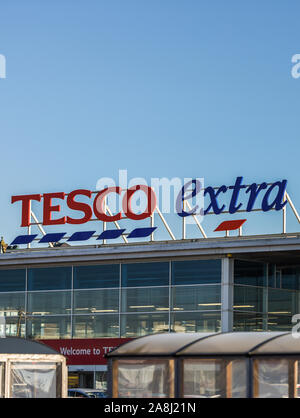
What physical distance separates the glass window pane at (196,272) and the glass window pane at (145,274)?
0.61 m

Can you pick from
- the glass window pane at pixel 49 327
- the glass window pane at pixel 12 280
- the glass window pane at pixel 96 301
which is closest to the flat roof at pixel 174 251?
the glass window pane at pixel 12 280

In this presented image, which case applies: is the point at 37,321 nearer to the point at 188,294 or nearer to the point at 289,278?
the point at 188,294

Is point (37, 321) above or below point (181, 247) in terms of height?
below

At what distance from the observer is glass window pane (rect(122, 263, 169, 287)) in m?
48.2

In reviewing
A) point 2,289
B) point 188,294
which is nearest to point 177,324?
point 188,294

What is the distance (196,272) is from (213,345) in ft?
86.8

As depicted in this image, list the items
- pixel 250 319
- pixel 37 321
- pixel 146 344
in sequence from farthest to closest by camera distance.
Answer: pixel 37 321
pixel 250 319
pixel 146 344

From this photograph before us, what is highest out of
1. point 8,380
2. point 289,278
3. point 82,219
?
point 82,219

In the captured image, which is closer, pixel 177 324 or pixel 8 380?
pixel 8 380

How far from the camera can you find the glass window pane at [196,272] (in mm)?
46875

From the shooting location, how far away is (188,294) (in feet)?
155

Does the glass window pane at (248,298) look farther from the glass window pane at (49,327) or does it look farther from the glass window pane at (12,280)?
the glass window pane at (12,280)
